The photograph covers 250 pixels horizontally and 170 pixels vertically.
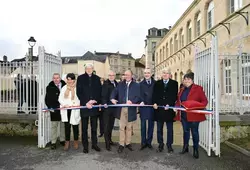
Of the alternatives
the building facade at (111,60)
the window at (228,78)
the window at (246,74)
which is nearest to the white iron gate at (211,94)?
the window at (228,78)

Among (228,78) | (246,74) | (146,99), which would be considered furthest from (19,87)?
(246,74)

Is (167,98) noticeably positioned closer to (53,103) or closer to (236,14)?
(53,103)

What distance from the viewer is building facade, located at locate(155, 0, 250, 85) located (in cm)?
1210

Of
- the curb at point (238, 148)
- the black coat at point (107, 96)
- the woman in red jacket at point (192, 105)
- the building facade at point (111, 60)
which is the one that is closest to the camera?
the woman in red jacket at point (192, 105)

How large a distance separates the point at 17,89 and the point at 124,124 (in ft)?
12.7

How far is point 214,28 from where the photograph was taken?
16266 millimetres

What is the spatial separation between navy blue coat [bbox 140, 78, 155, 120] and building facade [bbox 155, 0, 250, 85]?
1703mm

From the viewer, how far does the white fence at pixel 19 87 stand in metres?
7.83

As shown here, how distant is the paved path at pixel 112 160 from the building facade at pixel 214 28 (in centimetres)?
286

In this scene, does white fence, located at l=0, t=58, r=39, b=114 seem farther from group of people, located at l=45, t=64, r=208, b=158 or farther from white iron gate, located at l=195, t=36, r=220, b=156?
white iron gate, located at l=195, t=36, r=220, b=156

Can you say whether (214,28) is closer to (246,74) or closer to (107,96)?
(246,74)

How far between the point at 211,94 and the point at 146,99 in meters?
1.57

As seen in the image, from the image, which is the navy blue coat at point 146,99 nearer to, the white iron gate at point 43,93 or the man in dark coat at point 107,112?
the man in dark coat at point 107,112

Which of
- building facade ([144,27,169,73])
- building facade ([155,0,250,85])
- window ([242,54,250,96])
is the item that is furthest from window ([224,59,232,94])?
building facade ([144,27,169,73])
